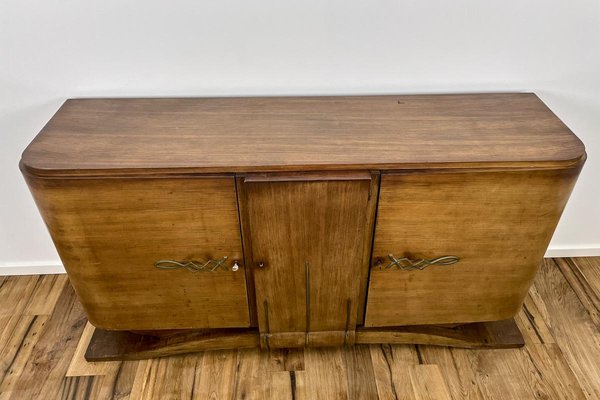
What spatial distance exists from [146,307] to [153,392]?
223 millimetres

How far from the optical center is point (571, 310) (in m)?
1.33

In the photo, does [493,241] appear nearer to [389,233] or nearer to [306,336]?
[389,233]

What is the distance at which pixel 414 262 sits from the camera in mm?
1005

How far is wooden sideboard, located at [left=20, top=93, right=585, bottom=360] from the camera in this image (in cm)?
87

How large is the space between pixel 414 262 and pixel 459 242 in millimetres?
98

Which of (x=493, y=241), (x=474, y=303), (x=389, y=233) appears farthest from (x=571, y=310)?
(x=389, y=233)

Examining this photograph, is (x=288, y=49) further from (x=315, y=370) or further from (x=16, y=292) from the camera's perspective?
(x=16, y=292)

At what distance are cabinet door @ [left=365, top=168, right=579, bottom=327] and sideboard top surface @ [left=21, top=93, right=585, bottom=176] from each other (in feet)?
0.15

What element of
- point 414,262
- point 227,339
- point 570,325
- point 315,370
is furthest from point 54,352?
point 570,325

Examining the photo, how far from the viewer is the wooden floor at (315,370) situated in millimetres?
1142

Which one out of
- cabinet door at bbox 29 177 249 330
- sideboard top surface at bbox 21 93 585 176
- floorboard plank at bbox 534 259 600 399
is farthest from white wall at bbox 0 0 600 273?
floorboard plank at bbox 534 259 600 399

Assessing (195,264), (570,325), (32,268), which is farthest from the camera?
(32,268)

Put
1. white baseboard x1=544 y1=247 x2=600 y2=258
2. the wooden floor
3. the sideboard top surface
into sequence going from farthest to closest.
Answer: white baseboard x1=544 y1=247 x2=600 y2=258
the wooden floor
the sideboard top surface

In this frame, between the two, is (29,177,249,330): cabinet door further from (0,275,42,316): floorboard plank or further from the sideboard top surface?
(0,275,42,316): floorboard plank
